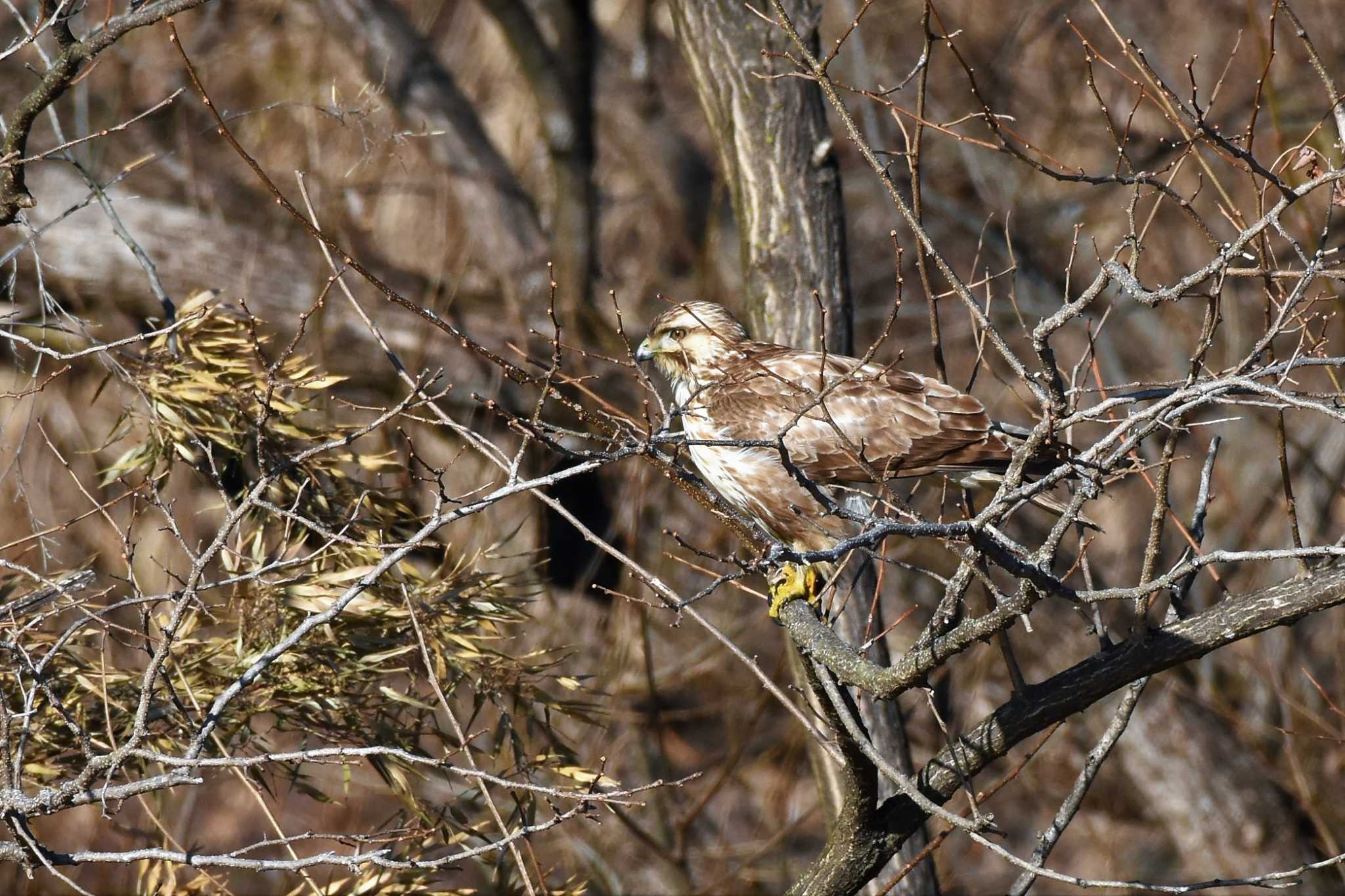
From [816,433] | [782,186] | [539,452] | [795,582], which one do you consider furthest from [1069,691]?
[539,452]

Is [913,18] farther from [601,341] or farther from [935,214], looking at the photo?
[601,341]

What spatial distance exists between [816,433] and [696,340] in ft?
2.25

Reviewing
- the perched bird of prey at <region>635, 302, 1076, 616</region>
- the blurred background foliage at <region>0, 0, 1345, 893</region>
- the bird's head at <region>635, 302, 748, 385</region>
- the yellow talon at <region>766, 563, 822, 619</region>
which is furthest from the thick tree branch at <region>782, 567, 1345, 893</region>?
the bird's head at <region>635, 302, 748, 385</region>

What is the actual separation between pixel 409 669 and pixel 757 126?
249 cm

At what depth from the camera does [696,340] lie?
4.99 metres

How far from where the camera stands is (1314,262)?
2490 millimetres

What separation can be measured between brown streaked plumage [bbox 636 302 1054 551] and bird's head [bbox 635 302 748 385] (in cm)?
12

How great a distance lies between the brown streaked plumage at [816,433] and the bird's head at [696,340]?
12 centimetres

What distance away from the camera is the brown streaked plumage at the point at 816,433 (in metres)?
4.43

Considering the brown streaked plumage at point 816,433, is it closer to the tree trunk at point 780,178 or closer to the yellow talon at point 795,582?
the yellow talon at point 795,582

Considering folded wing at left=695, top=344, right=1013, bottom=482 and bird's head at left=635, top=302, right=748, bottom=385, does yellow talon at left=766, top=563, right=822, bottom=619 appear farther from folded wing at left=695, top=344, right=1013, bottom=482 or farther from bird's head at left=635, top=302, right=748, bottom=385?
bird's head at left=635, top=302, right=748, bottom=385

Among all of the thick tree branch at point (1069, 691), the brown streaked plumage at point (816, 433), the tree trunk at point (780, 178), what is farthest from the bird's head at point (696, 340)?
the thick tree branch at point (1069, 691)

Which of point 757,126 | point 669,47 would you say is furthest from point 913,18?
point 757,126

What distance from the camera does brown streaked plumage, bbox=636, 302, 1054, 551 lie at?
443 centimetres
